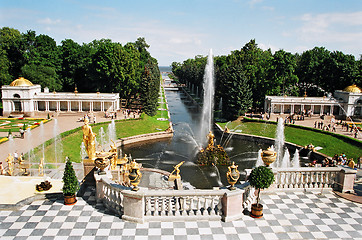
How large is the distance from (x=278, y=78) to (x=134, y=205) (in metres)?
54.5

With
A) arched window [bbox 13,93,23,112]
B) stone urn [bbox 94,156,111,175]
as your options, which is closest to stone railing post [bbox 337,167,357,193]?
stone urn [bbox 94,156,111,175]

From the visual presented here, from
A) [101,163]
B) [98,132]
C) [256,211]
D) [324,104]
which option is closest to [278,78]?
[324,104]

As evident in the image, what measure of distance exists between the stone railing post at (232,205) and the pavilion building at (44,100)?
158 ft

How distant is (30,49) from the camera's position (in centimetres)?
6606

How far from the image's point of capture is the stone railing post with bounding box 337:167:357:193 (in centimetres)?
1565

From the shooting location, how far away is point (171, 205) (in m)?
12.8

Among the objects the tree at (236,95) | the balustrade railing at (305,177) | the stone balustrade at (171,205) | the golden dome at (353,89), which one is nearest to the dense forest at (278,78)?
the tree at (236,95)

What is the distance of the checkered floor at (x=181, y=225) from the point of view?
11.7 m

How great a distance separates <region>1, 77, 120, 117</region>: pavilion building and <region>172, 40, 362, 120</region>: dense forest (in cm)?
2228

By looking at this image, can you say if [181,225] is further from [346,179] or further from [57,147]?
[57,147]

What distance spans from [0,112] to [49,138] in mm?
→ 26818

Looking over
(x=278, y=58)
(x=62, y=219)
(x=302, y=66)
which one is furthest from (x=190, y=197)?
(x=302, y=66)

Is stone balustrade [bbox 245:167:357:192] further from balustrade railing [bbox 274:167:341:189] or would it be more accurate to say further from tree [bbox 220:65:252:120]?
tree [bbox 220:65:252:120]

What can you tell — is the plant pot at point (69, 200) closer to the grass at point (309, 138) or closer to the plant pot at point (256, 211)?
the plant pot at point (256, 211)
